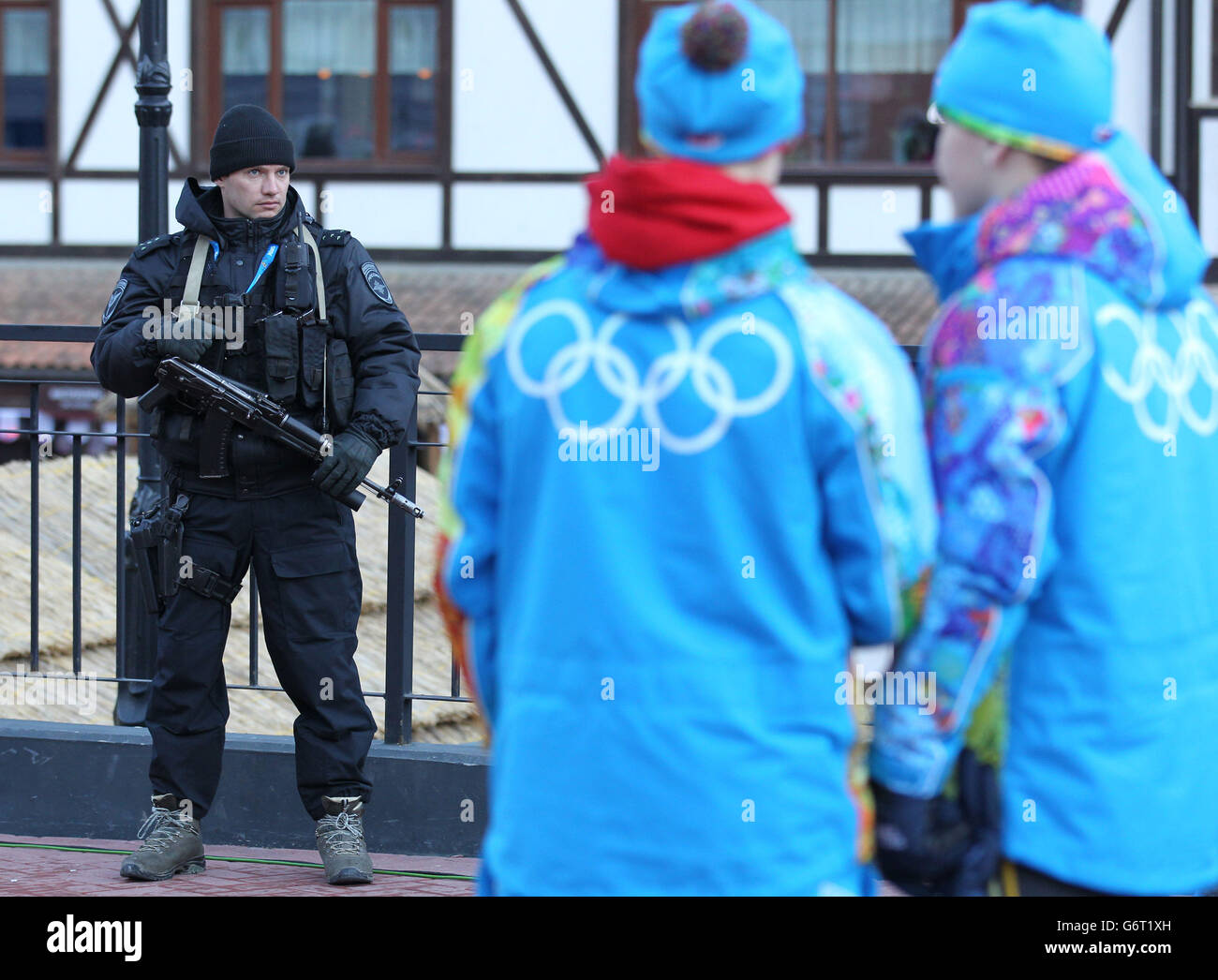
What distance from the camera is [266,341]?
190 inches

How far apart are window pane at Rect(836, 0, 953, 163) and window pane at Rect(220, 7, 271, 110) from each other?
486 cm

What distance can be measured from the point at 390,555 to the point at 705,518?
11.4 ft

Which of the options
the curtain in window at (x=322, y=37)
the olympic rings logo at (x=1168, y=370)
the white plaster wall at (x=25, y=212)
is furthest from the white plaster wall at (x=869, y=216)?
the olympic rings logo at (x=1168, y=370)

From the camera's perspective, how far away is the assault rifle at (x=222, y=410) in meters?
4.73

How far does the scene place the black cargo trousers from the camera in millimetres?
4859

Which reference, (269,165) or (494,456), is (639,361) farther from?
(269,165)

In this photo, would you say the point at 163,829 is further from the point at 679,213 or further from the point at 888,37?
the point at 888,37

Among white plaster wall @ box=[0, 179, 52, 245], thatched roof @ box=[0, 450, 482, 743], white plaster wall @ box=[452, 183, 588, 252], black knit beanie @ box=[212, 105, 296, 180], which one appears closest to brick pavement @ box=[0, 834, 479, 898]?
thatched roof @ box=[0, 450, 482, 743]

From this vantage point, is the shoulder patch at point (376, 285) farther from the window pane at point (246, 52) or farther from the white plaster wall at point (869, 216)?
the window pane at point (246, 52)

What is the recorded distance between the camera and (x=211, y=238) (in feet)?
16.0

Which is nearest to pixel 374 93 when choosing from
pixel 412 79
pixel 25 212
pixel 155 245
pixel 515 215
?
pixel 412 79

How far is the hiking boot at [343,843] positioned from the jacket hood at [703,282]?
Answer: 307cm

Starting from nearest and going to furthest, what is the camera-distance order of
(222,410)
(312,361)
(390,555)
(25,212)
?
1. (222,410)
2. (312,361)
3. (390,555)
4. (25,212)

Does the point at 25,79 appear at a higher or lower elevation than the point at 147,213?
higher
